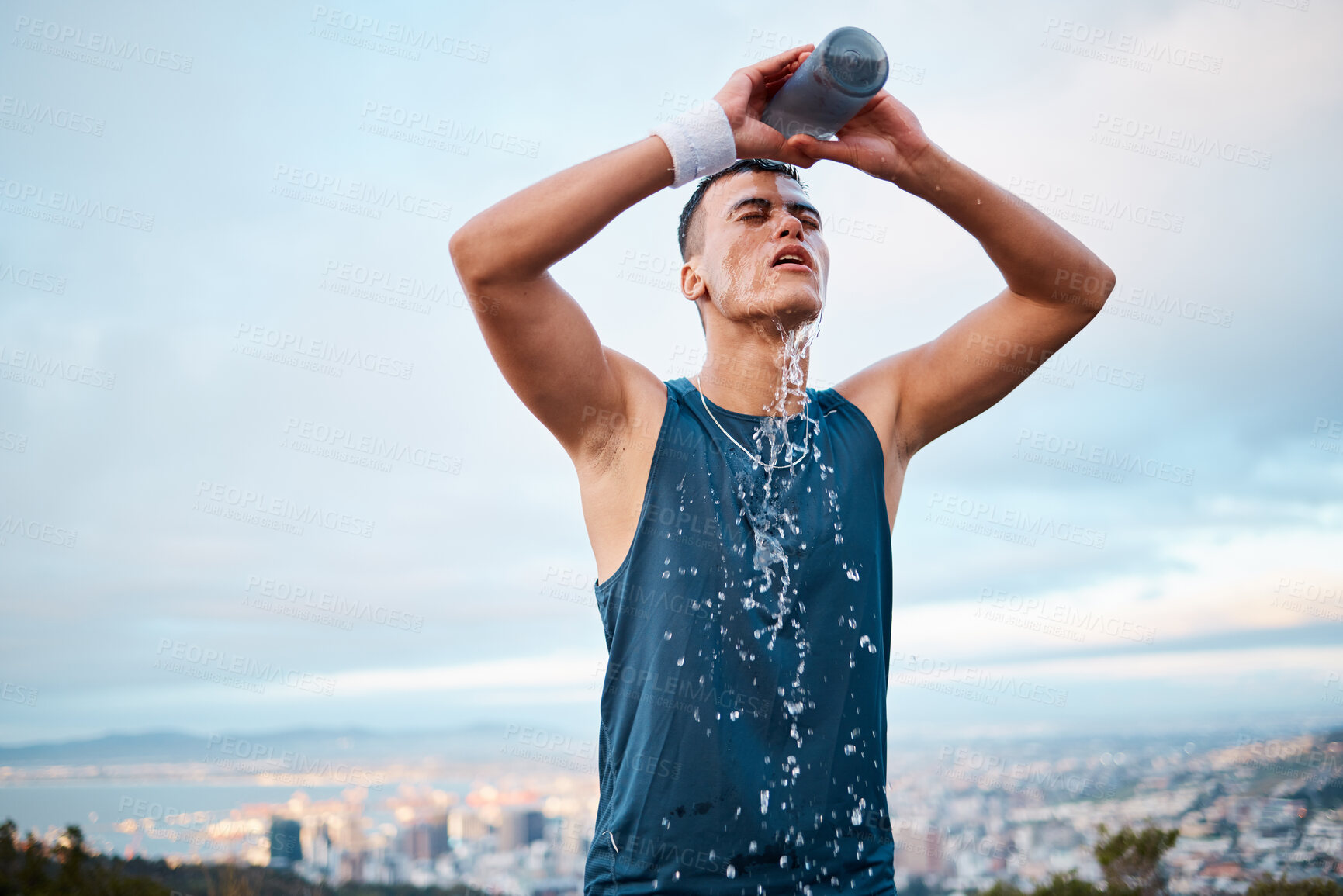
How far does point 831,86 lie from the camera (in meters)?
1.91

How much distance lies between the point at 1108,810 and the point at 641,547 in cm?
485

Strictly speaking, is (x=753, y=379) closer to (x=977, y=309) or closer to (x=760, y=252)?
(x=760, y=252)

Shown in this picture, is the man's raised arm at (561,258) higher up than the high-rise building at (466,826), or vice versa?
the man's raised arm at (561,258)

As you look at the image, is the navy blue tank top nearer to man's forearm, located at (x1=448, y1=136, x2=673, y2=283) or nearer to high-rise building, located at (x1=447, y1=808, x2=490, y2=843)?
man's forearm, located at (x1=448, y1=136, x2=673, y2=283)

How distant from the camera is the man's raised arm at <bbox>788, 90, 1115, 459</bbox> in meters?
2.16

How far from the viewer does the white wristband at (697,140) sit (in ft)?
6.22

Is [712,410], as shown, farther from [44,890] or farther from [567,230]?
[44,890]

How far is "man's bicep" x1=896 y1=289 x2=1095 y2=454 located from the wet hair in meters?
0.63

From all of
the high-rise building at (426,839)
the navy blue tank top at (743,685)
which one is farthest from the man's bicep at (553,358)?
the high-rise building at (426,839)

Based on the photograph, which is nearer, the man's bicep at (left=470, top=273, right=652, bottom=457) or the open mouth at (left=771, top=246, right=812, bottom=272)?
the man's bicep at (left=470, top=273, right=652, bottom=457)

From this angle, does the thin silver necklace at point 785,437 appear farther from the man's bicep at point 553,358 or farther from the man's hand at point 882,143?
the man's hand at point 882,143

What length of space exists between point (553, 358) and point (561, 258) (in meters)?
0.24

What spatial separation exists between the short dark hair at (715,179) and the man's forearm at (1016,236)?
455 mm

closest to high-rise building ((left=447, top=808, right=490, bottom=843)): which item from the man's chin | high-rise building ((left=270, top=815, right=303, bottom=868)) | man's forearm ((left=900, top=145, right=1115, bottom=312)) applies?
high-rise building ((left=270, top=815, right=303, bottom=868))
